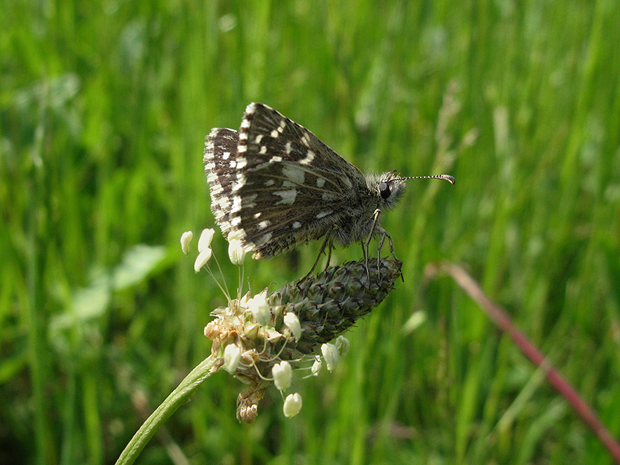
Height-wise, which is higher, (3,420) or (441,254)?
(3,420)

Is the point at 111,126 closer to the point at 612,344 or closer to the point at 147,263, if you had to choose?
the point at 147,263

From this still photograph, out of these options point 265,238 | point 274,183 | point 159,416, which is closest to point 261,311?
point 159,416

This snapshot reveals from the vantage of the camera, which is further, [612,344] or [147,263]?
[612,344]

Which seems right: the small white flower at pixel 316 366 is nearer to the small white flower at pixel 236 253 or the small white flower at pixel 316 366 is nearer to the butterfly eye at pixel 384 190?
the small white flower at pixel 236 253

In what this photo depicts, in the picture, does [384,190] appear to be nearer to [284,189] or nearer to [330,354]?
[284,189]

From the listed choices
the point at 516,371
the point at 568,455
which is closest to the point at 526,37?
the point at 516,371

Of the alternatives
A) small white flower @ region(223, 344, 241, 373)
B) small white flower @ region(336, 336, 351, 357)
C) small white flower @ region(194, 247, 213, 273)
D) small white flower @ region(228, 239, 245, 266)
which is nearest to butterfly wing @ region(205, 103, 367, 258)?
small white flower @ region(228, 239, 245, 266)

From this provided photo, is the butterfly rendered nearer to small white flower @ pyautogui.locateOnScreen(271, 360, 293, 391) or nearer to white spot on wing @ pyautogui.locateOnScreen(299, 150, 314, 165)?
white spot on wing @ pyautogui.locateOnScreen(299, 150, 314, 165)
